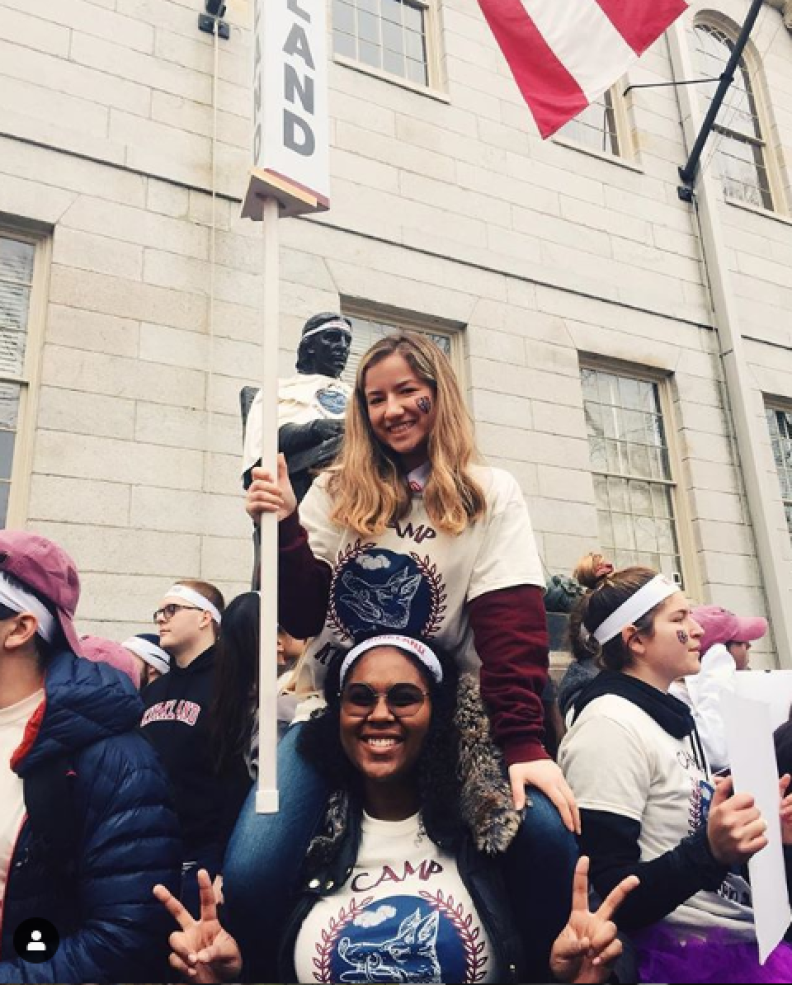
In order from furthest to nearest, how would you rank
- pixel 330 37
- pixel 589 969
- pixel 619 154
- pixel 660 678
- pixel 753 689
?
pixel 619 154 < pixel 330 37 < pixel 753 689 < pixel 660 678 < pixel 589 969

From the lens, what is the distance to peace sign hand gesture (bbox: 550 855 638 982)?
6.73 feet

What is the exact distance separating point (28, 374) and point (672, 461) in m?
6.43

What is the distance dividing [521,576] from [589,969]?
0.96 m

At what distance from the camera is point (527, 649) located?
2.31 meters

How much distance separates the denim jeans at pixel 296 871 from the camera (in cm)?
215

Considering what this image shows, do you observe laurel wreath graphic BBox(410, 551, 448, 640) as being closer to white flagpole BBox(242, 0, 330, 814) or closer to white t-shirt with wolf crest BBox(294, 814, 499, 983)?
white flagpole BBox(242, 0, 330, 814)

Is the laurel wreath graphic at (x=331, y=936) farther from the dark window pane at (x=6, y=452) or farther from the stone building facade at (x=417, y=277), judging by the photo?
the dark window pane at (x=6, y=452)

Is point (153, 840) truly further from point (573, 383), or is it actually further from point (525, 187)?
point (525, 187)

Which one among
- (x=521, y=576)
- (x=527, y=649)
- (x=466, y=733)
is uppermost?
(x=521, y=576)

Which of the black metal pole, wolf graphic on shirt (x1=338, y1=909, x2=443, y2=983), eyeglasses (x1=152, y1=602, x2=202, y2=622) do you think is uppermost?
the black metal pole

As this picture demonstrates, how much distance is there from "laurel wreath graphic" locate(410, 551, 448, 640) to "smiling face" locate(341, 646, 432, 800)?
155 mm

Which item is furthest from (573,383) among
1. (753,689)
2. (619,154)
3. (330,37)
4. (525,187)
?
(753,689)

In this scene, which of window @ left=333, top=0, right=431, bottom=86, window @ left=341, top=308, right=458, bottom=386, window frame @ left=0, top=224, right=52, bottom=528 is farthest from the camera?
window @ left=333, top=0, right=431, bottom=86

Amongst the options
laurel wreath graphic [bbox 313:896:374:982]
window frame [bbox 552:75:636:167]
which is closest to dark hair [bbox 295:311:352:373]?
laurel wreath graphic [bbox 313:896:374:982]
